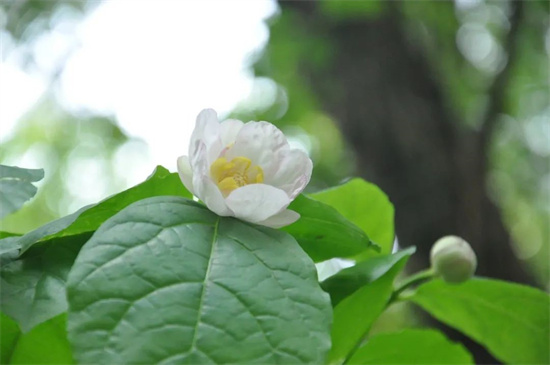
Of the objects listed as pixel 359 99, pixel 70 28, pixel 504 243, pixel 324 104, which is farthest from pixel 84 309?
pixel 70 28

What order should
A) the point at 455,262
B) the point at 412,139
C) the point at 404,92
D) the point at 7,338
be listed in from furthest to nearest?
the point at 404,92 → the point at 412,139 → the point at 455,262 → the point at 7,338

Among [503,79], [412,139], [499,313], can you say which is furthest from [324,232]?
[412,139]

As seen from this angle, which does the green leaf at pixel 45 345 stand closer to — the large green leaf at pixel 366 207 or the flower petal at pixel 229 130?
the flower petal at pixel 229 130

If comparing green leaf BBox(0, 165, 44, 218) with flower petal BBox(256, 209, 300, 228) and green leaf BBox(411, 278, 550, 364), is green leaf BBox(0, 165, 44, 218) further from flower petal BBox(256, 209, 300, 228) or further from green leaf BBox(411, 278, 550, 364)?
green leaf BBox(411, 278, 550, 364)

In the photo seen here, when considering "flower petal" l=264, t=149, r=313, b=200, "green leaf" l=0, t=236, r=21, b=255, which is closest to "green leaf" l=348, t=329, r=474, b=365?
"flower petal" l=264, t=149, r=313, b=200

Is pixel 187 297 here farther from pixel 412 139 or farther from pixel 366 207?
pixel 412 139

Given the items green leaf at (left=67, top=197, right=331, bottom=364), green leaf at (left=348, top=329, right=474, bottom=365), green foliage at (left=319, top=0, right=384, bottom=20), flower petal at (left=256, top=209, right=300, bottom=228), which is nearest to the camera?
green leaf at (left=67, top=197, right=331, bottom=364)
